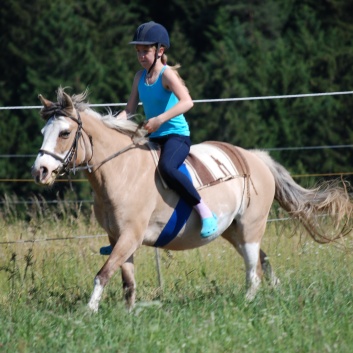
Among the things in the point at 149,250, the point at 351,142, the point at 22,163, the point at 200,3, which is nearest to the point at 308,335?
the point at 149,250

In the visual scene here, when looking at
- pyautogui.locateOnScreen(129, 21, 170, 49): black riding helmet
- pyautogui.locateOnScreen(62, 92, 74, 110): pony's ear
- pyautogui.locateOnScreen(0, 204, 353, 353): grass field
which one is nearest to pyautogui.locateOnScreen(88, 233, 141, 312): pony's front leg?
pyautogui.locateOnScreen(0, 204, 353, 353): grass field

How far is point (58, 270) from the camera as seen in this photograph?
10055 millimetres

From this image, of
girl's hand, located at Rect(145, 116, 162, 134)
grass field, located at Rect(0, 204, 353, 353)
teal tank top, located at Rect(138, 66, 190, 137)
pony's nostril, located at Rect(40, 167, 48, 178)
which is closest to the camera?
grass field, located at Rect(0, 204, 353, 353)

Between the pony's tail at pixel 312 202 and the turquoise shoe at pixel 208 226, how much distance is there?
4.12 ft

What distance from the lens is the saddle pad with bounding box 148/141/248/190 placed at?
27.1 feet

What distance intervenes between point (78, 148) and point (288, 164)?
124 ft

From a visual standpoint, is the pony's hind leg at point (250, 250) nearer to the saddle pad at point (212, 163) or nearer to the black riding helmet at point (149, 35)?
the saddle pad at point (212, 163)

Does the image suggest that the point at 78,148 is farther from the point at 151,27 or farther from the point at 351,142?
the point at 351,142

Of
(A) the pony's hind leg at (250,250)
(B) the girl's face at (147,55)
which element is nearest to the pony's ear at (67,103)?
(B) the girl's face at (147,55)

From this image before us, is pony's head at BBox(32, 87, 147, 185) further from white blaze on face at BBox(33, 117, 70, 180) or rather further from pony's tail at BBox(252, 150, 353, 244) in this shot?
pony's tail at BBox(252, 150, 353, 244)

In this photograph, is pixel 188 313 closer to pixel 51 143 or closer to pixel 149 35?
pixel 51 143

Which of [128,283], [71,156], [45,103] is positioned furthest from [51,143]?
[128,283]

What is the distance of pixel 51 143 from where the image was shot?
744 centimetres

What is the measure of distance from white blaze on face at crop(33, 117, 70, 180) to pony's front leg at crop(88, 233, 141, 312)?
749mm
